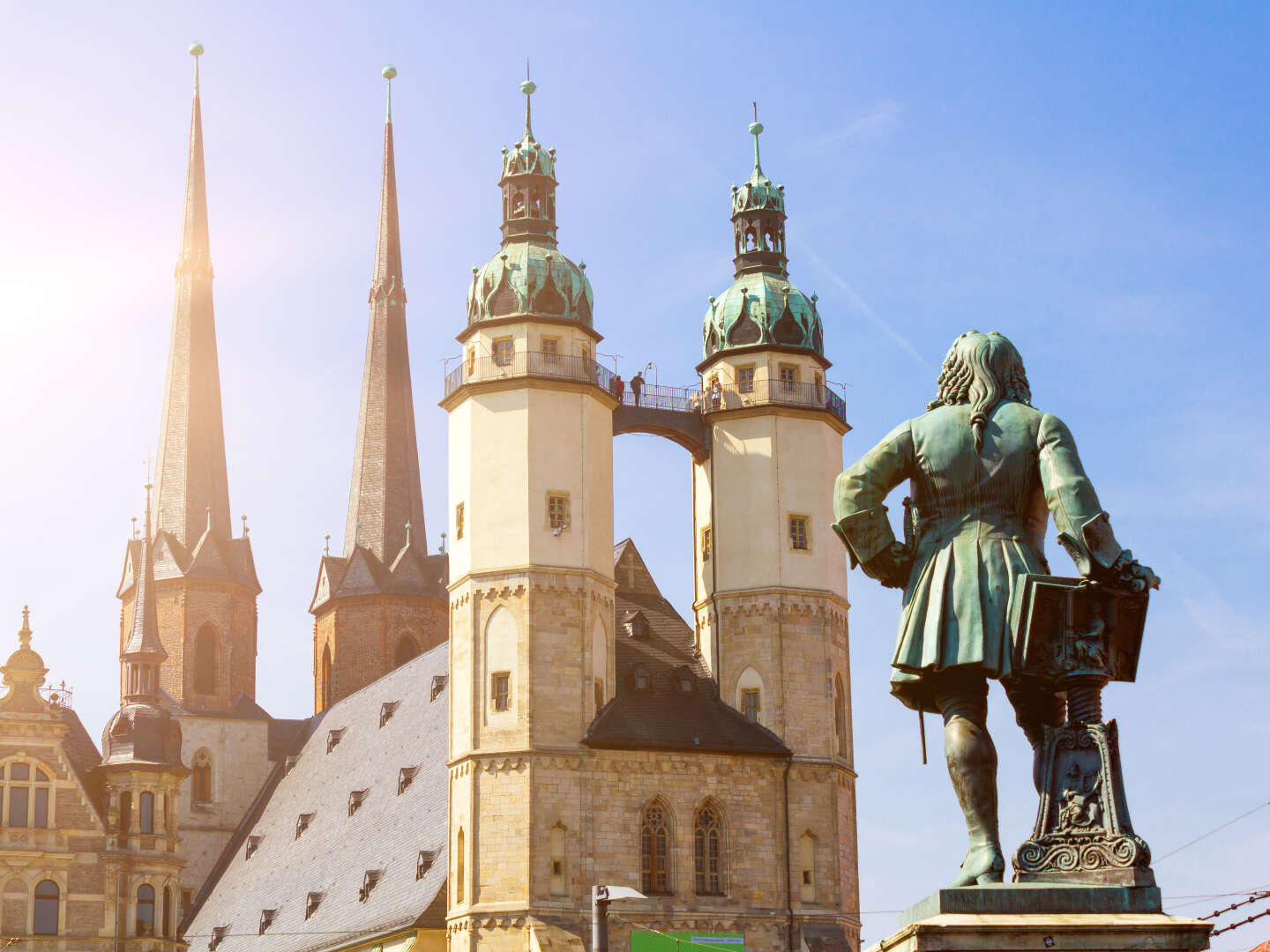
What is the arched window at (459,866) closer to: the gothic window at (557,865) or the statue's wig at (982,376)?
the gothic window at (557,865)

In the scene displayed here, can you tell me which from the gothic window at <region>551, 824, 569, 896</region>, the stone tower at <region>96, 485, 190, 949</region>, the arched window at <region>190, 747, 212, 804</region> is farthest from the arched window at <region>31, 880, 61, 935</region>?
the gothic window at <region>551, 824, 569, 896</region>

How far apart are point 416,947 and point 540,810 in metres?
6.92

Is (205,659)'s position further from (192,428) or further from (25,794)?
(25,794)

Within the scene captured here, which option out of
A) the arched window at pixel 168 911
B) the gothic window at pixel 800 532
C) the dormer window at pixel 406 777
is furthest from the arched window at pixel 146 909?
the gothic window at pixel 800 532

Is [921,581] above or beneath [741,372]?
beneath

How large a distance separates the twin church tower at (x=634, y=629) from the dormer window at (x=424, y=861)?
4.04m

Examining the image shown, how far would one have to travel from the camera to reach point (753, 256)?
6638 cm

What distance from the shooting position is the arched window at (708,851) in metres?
58.0

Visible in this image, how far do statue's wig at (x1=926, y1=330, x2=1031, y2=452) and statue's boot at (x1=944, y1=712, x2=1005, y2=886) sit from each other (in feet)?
5.17

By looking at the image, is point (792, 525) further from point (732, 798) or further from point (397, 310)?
point (397, 310)

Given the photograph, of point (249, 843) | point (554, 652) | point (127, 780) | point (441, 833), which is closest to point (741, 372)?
point (554, 652)

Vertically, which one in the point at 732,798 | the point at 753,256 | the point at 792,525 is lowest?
Answer: the point at 732,798

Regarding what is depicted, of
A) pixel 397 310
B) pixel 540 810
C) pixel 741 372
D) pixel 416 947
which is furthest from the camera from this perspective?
pixel 397 310

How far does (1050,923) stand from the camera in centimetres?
971
